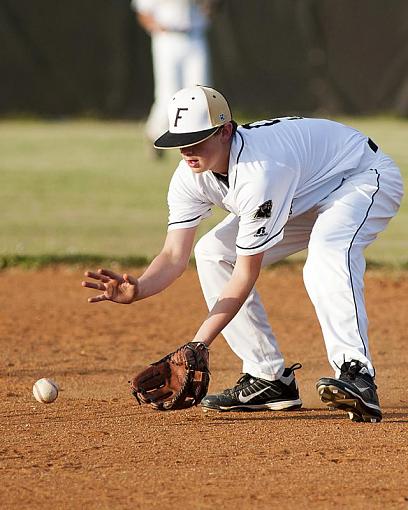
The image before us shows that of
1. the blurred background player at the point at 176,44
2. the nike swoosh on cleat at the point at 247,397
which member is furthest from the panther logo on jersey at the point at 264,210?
the blurred background player at the point at 176,44

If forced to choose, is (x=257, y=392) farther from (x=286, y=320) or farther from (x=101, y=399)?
(x=286, y=320)

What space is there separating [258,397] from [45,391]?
100cm

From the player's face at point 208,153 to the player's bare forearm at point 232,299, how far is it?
42 centimetres

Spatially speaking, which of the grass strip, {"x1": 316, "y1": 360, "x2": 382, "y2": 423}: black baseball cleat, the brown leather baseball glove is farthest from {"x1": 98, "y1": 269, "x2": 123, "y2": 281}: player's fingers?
the grass strip

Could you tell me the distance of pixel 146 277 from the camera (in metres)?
5.03

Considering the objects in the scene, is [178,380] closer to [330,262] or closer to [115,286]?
[115,286]

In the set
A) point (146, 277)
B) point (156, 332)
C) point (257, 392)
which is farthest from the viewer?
point (156, 332)

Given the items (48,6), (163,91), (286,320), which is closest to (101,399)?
(286,320)

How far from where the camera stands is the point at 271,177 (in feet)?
15.3

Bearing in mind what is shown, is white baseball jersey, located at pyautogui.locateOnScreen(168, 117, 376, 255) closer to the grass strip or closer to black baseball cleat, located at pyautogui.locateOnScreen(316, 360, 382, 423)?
black baseball cleat, located at pyautogui.locateOnScreen(316, 360, 382, 423)

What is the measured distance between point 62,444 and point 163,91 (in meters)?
11.2

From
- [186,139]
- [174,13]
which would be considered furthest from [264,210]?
[174,13]

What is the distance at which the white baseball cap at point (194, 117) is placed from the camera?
15.0ft

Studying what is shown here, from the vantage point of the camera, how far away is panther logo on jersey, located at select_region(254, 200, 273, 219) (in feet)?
15.3
